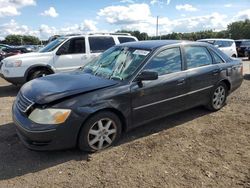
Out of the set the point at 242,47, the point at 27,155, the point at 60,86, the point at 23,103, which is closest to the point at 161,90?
the point at 60,86

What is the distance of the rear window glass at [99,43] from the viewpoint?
977 centimetres

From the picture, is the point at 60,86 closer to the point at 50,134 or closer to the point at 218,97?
the point at 50,134

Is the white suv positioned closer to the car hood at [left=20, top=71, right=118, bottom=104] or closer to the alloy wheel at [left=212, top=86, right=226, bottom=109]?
the car hood at [left=20, top=71, right=118, bottom=104]

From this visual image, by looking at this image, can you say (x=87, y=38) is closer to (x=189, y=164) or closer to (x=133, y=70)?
(x=133, y=70)

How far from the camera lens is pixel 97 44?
9.88 meters

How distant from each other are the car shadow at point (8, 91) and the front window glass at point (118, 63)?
13.7 feet

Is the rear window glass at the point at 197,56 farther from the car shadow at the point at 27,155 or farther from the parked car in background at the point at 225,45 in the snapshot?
the parked car in background at the point at 225,45

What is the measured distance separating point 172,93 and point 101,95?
148cm

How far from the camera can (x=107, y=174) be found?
3760 millimetres

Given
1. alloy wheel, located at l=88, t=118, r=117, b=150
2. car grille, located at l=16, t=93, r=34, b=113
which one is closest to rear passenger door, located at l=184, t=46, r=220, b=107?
alloy wheel, located at l=88, t=118, r=117, b=150

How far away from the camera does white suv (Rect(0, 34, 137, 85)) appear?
874 centimetres

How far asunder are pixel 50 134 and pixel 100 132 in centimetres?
77

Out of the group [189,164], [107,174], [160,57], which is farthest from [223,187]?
[160,57]

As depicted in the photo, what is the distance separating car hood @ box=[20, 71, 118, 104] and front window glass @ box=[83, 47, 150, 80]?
0.73 feet
